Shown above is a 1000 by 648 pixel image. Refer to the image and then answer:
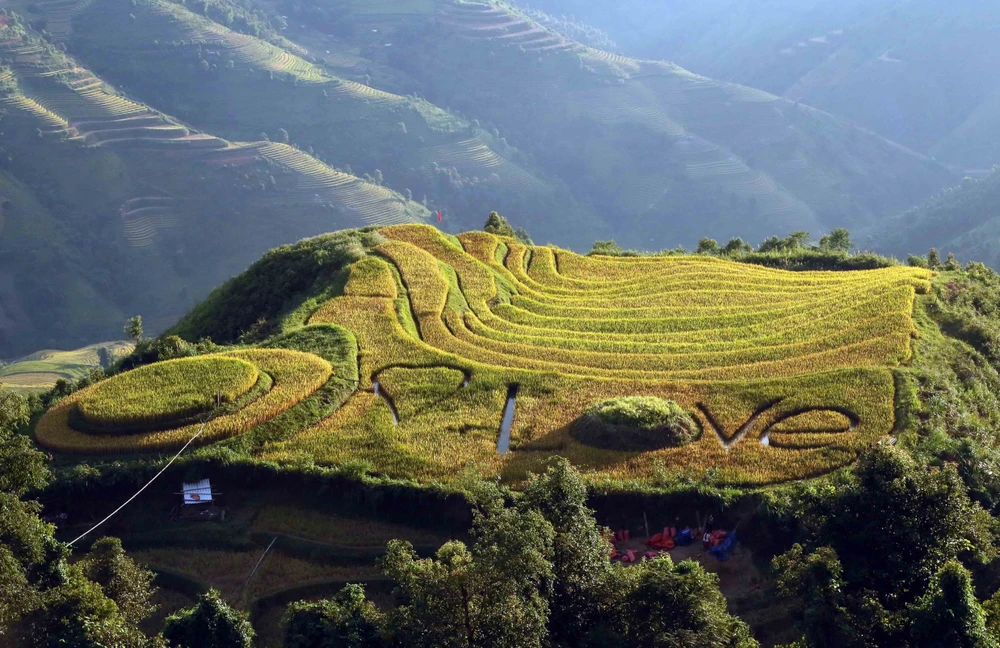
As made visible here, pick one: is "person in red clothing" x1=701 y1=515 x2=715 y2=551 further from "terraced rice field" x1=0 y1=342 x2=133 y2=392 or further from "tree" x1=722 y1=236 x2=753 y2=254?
"terraced rice field" x1=0 y1=342 x2=133 y2=392

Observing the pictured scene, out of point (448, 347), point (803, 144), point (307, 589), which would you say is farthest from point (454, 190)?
point (307, 589)

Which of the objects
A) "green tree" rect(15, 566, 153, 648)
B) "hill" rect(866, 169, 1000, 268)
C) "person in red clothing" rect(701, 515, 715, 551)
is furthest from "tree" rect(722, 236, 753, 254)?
"hill" rect(866, 169, 1000, 268)

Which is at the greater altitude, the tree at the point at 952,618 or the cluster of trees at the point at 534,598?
the tree at the point at 952,618

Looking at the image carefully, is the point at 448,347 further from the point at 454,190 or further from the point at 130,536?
the point at 454,190

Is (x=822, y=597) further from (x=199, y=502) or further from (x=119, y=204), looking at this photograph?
(x=119, y=204)

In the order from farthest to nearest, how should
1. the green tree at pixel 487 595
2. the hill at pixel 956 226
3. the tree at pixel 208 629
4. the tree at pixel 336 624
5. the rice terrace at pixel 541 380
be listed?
the hill at pixel 956 226, the rice terrace at pixel 541 380, the tree at pixel 208 629, the tree at pixel 336 624, the green tree at pixel 487 595

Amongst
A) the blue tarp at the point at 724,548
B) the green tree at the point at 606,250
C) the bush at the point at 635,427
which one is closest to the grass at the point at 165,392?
the bush at the point at 635,427

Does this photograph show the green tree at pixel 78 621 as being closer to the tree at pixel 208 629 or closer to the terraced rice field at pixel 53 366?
the tree at pixel 208 629
